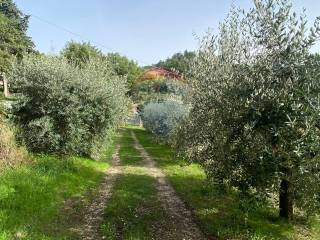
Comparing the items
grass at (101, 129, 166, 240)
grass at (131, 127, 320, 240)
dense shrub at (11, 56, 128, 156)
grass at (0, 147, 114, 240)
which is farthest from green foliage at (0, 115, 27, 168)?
grass at (131, 127, 320, 240)

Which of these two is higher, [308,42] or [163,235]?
[308,42]

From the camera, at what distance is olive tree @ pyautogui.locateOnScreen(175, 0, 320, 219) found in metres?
9.59

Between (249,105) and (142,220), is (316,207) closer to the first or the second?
(249,105)

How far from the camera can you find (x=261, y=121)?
1082 cm

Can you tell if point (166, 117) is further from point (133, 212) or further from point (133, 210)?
point (133, 212)

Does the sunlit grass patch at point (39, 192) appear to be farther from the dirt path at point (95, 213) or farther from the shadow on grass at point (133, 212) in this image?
the shadow on grass at point (133, 212)

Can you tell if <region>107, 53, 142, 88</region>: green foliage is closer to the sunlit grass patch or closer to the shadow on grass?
the sunlit grass patch

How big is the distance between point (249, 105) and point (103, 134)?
16.6 meters

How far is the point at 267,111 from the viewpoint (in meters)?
10.6

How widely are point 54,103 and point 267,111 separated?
14.1 metres

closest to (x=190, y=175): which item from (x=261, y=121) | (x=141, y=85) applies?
(x=261, y=121)

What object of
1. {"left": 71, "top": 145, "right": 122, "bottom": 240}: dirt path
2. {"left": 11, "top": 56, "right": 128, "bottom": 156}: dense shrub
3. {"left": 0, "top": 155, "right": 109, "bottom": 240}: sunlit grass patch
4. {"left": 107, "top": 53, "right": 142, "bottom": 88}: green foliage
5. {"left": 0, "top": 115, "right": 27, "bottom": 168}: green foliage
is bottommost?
{"left": 71, "top": 145, "right": 122, "bottom": 240}: dirt path

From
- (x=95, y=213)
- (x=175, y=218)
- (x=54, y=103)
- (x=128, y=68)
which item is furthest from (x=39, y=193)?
(x=128, y=68)

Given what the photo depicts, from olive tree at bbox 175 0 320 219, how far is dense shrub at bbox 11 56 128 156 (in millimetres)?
Answer: 11094
